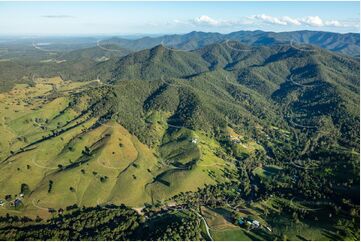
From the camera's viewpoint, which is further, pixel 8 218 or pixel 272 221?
pixel 8 218

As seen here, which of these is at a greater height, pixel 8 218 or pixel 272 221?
pixel 272 221

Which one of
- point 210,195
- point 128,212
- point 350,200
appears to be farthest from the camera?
point 210,195

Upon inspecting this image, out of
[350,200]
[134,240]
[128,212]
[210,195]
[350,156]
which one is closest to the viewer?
[134,240]

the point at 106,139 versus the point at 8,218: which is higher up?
the point at 106,139

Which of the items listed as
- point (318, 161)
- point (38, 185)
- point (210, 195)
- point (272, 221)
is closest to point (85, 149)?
point (38, 185)

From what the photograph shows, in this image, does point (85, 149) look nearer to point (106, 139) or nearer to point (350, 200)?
point (106, 139)

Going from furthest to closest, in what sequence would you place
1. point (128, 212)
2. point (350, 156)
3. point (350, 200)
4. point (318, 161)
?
point (318, 161)
point (350, 156)
point (128, 212)
point (350, 200)

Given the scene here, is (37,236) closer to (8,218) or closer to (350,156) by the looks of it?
(8,218)

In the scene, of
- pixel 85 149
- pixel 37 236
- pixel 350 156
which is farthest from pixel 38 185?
pixel 350 156

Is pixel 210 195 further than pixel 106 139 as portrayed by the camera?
No
